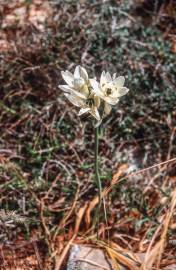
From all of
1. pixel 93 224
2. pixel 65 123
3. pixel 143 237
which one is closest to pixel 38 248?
pixel 93 224

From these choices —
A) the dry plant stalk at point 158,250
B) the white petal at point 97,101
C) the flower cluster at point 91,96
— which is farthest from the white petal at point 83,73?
the dry plant stalk at point 158,250

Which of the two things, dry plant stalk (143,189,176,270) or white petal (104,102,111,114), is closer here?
white petal (104,102,111,114)

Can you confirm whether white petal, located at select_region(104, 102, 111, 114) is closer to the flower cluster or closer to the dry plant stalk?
the flower cluster

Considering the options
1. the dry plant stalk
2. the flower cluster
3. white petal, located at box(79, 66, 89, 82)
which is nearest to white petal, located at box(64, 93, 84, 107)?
the flower cluster

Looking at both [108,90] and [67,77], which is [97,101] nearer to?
[108,90]

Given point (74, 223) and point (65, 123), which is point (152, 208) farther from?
point (65, 123)

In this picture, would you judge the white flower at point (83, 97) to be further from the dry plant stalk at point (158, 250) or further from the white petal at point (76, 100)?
the dry plant stalk at point (158, 250)

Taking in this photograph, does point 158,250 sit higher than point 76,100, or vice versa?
point 76,100

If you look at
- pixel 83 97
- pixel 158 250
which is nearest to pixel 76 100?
pixel 83 97

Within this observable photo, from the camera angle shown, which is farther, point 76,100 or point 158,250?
point 158,250

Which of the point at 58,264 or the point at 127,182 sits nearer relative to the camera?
the point at 58,264

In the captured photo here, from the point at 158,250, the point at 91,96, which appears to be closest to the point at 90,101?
the point at 91,96
